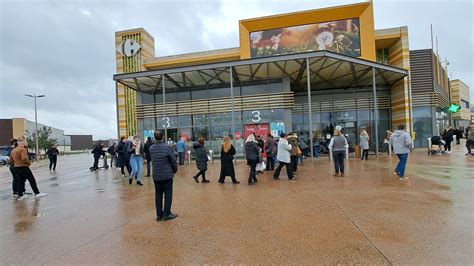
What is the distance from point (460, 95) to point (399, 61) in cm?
3999

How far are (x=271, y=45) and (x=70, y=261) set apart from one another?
19612 millimetres

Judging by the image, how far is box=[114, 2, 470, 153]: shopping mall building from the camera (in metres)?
17.5

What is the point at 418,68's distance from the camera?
21.7m

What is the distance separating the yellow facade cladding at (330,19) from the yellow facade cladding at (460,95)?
103 feet

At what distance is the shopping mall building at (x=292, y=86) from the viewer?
17.5 metres

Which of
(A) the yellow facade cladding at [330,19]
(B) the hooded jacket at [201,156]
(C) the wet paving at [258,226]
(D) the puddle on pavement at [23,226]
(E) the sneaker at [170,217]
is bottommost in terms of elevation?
(D) the puddle on pavement at [23,226]

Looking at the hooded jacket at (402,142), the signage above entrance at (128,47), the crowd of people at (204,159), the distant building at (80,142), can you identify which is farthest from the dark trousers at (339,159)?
the distant building at (80,142)

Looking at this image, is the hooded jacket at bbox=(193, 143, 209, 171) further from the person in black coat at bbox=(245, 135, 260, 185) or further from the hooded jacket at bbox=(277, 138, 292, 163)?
the hooded jacket at bbox=(277, 138, 292, 163)

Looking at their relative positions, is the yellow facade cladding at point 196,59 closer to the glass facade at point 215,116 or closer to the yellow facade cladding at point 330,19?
the yellow facade cladding at point 330,19

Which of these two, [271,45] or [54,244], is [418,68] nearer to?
[271,45]

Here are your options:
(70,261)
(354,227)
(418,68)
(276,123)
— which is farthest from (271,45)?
(70,261)

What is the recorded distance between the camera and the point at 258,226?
4.49 m

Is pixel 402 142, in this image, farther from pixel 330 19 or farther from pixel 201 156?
pixel 330 19

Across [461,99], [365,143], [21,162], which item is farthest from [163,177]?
[461,99]
